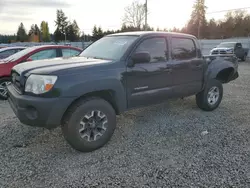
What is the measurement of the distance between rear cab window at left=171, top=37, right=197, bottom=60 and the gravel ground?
133 cm

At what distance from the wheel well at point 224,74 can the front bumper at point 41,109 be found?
4001 mm

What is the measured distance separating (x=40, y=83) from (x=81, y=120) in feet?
2.46

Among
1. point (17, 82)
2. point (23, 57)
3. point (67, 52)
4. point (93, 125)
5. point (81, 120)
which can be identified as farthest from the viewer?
point (67, 52)

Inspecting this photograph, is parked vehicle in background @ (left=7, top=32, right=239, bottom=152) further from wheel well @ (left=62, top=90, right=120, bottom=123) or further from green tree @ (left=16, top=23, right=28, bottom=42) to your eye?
green tree @ (left=16, top=23, right=28, bottom=42)

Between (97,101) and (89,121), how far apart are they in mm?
316

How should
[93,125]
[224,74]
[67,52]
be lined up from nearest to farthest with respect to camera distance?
[93,125] → [224,74] → [67,52]

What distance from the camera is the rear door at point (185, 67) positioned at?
4.25 m

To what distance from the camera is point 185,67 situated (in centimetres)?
440

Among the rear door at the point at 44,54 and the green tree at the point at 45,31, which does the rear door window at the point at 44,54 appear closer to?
the rear door at the point at 44,54

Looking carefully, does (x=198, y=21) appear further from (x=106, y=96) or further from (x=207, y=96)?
(x=106, y=96)

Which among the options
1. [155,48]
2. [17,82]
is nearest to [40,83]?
[17,82]

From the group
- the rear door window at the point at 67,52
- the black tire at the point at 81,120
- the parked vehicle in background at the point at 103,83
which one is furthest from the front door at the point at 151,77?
the rear door window at the point at 67,52

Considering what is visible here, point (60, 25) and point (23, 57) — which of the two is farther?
point (60, 25)

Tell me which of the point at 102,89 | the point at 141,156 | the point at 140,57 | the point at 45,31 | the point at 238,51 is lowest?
the point at 141,156
